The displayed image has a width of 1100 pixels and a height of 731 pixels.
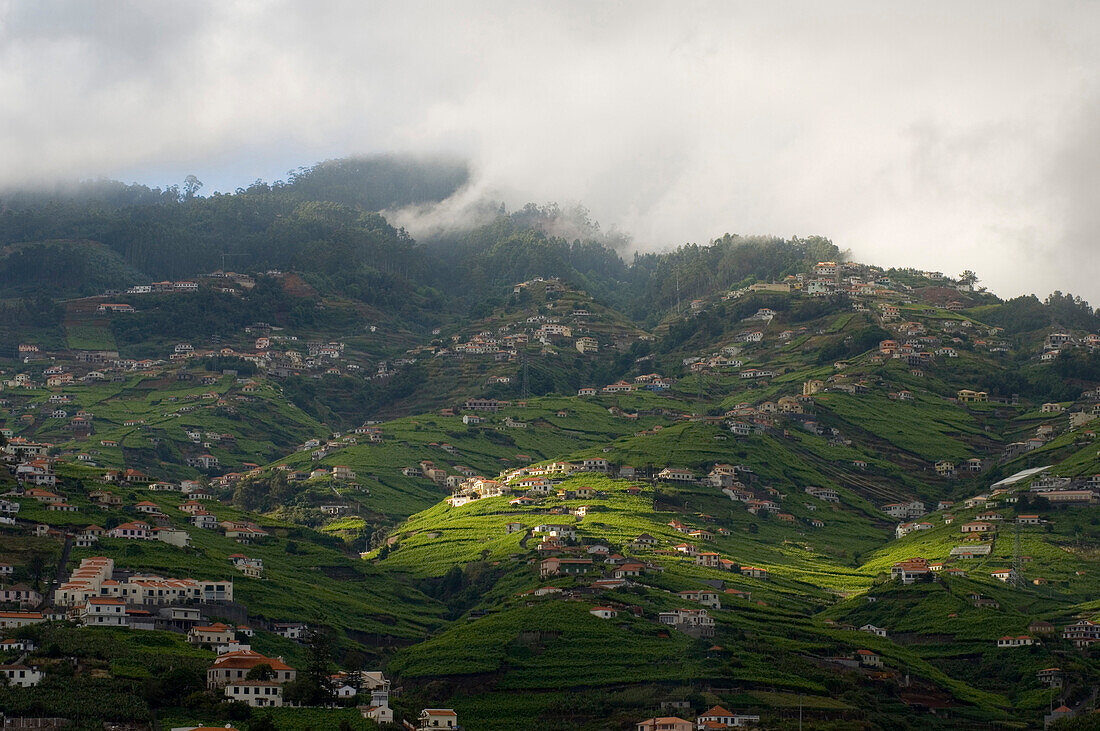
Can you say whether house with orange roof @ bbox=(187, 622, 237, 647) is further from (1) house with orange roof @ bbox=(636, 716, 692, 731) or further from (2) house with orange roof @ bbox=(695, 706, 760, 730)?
(2) house with orange roof @ bbox=(695, 706, 760, 730)

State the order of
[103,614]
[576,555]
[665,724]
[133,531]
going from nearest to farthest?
[665,724]
[103,614]
[133,531]
[576,555]

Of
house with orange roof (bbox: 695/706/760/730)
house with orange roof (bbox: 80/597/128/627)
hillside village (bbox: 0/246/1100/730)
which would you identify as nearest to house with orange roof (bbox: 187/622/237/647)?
hillside village (bbox: 0/246/1100/730)

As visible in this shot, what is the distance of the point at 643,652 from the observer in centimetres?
11112

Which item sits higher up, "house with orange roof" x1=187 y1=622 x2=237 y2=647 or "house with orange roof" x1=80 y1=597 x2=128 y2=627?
"house with orange roof" x1=80 y1=597 x2=128 y2=627

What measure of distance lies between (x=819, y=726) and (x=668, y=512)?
6164 cm

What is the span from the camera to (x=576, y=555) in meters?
136

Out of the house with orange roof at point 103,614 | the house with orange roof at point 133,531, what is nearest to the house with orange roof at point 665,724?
the house with orange roof at point 103,614

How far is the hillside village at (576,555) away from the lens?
10512cm

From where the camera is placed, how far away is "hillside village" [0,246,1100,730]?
345 feet

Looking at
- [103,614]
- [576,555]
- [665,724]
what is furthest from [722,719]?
[576,555]

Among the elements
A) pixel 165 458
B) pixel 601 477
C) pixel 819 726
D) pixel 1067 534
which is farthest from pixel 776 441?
pixel 819 726

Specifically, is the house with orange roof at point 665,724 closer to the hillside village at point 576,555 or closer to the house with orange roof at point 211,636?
the hillside village at point 576,555

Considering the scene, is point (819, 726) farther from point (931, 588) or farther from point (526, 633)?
point (931, 588)

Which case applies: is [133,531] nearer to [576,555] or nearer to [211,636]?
[211,636]
